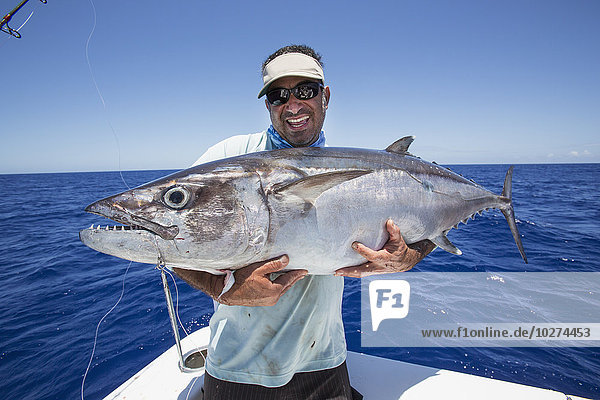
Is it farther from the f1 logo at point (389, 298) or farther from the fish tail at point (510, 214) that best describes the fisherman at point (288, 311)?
the f1 logo at point (389, 298)

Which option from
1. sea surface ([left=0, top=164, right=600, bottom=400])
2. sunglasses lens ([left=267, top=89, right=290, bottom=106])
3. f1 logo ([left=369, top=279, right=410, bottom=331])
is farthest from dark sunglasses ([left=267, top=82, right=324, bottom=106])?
sea surface ([left=0, top=164, right=600, bottom=400])

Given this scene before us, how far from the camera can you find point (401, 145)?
2359 mm

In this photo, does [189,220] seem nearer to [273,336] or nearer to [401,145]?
[273,336]

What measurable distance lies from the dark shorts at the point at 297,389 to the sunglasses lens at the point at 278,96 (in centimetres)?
200

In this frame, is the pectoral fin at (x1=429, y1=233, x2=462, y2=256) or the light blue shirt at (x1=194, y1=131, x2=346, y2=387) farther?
the pectoral fin at (x1=429, y1=233, x2=462, y2=256)

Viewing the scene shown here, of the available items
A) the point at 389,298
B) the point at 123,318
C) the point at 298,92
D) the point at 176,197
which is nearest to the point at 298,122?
the point at 298,92

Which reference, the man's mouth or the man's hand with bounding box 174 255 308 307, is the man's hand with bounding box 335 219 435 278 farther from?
the man's mouth

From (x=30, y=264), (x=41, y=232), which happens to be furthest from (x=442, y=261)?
(x=41, y=232)

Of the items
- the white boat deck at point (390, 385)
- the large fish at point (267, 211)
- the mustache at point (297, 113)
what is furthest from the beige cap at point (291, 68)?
the white boat deck at point (390, 385)

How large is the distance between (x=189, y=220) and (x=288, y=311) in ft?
3.29

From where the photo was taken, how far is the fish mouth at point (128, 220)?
4.68 feet

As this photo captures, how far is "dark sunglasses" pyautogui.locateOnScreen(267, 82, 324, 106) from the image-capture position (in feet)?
7.59

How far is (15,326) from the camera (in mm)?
5598

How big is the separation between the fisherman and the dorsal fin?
601 millimetres
